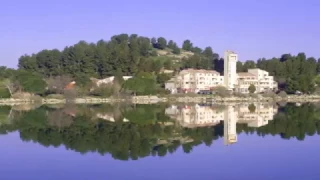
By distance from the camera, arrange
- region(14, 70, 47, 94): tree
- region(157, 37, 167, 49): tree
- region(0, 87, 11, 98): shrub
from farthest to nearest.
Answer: region(157, 37, 167, 49): tree, region(0, 87, 11, 98): shrub, region(14, 70, 47, 94): tree

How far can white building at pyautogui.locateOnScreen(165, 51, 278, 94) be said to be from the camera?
62.2 m

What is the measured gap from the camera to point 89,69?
6166 cm

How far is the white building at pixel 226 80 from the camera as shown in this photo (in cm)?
6225

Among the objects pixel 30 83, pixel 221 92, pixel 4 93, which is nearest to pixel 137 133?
pixel 30 83

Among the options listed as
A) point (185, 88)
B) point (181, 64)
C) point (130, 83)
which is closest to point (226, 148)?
point (130, 83)

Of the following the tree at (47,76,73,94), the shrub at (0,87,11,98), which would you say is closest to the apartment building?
the tree at (47,76,73,94)

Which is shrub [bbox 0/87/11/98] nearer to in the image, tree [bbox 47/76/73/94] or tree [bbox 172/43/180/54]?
tree [bbox 47/76/73/94]

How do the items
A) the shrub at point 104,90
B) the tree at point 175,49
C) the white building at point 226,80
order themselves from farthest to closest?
the tree at point 175,49, the white building at point 226,80, the shrub at point 104,90

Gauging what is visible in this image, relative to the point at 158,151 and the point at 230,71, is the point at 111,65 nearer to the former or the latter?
the point at 230,71

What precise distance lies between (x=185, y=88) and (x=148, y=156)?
4997 cm

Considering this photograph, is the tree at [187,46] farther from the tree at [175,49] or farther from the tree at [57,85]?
the tree at [57,85]

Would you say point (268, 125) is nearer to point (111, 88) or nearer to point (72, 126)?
point (72, 126)

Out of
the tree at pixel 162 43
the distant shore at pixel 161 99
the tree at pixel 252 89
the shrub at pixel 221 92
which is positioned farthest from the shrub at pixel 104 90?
the tree at pixel 162 43

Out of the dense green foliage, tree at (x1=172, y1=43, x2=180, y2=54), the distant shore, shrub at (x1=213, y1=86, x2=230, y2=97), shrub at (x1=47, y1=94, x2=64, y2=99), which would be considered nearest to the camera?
the distant shore
